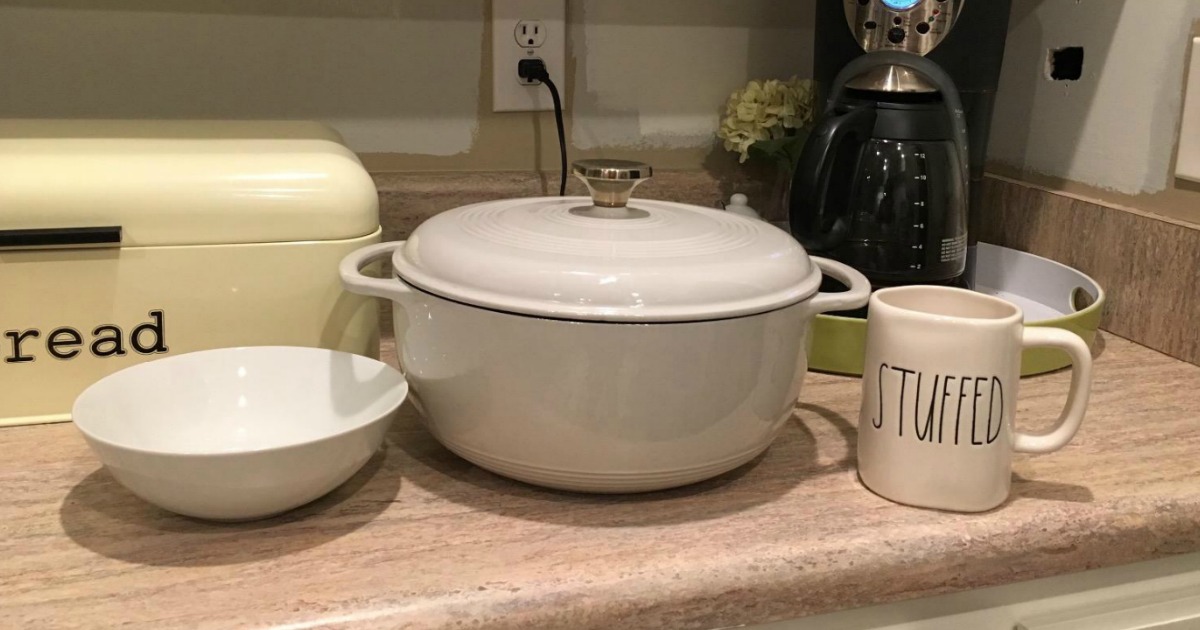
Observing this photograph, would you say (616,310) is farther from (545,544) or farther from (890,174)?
(890,174)

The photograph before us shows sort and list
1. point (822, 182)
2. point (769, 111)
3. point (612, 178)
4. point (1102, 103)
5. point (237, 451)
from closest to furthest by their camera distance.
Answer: point (237, 451) < point (612, 178) < point (822, 182) < point (1102, 103) < point (769, 111)

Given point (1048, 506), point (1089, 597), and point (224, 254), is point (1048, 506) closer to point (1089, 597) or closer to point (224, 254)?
point (1089, 597)

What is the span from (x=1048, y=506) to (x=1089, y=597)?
0.07 metres

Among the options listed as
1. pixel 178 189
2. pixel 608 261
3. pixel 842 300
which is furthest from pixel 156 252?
pixel 842 300

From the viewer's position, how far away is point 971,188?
100 cm

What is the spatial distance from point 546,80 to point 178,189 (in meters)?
0.48

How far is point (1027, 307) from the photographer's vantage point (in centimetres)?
98

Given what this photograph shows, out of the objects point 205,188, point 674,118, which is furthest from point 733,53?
point 205,188

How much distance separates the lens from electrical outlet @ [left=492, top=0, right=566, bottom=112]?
105cm

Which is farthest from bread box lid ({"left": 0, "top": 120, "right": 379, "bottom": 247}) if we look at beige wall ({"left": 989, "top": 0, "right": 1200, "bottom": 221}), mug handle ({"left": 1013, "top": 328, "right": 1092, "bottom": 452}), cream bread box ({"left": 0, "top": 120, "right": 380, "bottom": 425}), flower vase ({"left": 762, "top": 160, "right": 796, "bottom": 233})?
beige wall ({"left": 989, "top": 0, "right": 1200, "bottom": 221})

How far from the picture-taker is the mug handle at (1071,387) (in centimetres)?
59

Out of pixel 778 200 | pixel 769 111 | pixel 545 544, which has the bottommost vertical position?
pixel 545 544

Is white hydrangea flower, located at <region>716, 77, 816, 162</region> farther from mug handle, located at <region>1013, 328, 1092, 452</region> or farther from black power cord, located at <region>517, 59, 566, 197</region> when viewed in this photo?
mug handle, located at <region>1013, 328, 1092, 452</region>

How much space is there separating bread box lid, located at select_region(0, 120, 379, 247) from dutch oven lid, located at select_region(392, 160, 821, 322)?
0.09 meters
